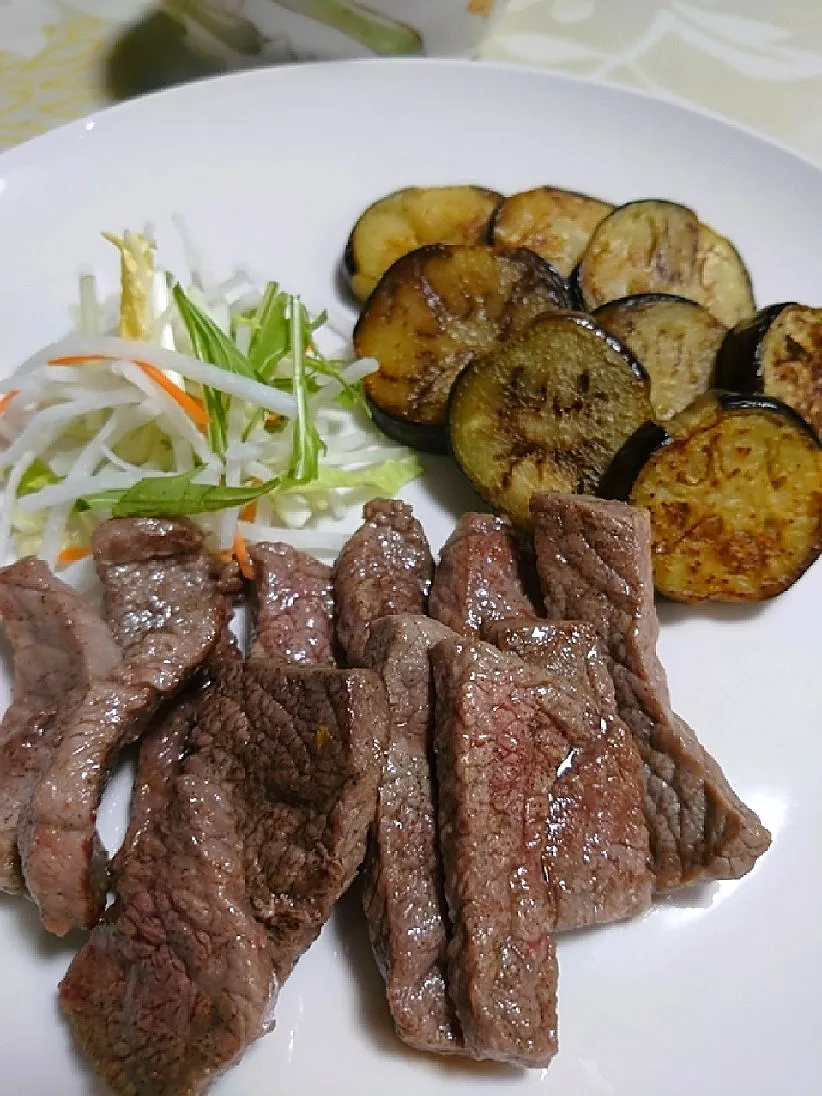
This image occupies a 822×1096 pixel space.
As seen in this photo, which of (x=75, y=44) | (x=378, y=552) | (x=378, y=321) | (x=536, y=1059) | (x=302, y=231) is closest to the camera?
(x=536, y=1059)

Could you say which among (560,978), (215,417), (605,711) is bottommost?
(560,978)

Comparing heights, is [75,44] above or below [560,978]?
above

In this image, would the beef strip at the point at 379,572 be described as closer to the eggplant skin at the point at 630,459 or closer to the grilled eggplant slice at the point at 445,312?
the grilled eggplant slice at the point at 445,312

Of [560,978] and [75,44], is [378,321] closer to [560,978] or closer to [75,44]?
[560,978]

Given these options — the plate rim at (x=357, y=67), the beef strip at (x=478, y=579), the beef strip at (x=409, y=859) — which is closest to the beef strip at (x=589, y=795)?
the beef strip at (x=478, y=579)

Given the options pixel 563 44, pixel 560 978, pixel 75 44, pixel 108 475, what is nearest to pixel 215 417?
pixel 108 475

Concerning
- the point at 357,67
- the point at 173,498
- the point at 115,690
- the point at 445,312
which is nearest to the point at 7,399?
the point at 173,498
